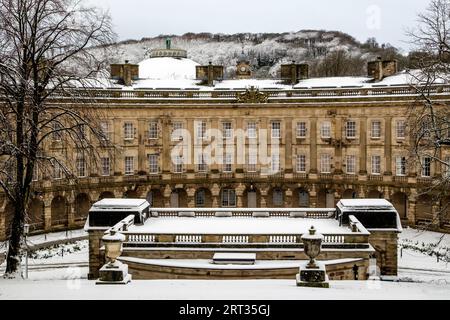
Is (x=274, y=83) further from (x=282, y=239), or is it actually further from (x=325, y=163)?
(x=282, y=239)

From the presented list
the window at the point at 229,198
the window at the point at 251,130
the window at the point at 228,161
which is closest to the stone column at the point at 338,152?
the window at the point at 251,130

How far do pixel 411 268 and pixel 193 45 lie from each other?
13891cm

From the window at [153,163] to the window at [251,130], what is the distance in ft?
32.1

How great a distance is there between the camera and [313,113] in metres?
59.4

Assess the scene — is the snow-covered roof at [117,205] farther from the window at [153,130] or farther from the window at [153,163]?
the window at [153,130]

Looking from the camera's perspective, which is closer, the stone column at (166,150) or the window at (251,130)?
the stone column at (166,150)

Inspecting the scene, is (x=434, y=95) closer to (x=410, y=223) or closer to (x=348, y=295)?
(x=410, y=223)

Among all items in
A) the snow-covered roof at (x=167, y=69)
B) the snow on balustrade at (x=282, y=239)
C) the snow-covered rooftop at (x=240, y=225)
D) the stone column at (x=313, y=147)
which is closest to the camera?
the snow on balustrade at (x=282, y=239)

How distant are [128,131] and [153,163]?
413 cm

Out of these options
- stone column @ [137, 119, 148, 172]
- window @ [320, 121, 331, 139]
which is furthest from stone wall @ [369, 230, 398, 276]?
stone column @ [137, 119, 148, 172]

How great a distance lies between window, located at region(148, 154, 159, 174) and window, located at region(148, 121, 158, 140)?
1.87m

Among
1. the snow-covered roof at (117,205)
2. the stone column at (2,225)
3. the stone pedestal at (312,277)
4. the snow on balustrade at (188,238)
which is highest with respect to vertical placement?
the snow-covered roof at (117,205)

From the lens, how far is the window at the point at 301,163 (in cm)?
6009
